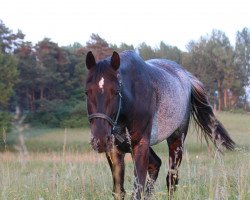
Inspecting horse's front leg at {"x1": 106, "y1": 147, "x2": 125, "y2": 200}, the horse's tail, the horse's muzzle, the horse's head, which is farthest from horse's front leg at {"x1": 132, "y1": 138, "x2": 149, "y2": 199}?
the horse's tail

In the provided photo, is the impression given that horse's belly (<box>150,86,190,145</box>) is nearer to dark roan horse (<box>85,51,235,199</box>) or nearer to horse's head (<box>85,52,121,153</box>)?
dark roan horse (<box>85,51,235,199</box>)

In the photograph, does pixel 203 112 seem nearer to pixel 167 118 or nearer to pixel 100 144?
pixel 167 118

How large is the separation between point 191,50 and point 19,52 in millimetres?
27234

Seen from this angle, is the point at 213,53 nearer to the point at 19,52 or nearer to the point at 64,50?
the point at 64,50

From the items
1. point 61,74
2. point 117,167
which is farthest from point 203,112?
point 61,74

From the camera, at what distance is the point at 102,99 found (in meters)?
3.80

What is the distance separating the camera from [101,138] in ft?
11.7

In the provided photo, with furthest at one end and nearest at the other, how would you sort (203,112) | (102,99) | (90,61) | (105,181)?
(203,112), (105,181), (90,61), (102,99)

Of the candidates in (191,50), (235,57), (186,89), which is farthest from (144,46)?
(186,89)

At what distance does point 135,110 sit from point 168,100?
39.0 inches

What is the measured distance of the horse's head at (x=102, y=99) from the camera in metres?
3.60

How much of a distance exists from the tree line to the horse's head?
3282 cm

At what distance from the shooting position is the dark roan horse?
3791mm

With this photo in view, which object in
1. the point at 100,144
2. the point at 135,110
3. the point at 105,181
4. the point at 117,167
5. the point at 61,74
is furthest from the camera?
the point at 61,74
